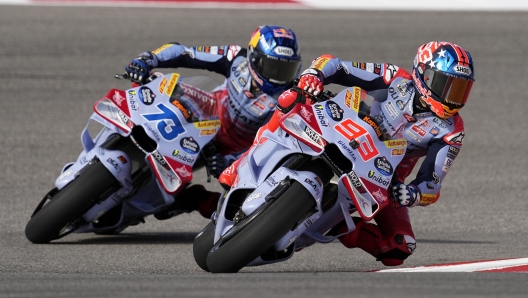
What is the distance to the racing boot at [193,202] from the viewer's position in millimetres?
7836

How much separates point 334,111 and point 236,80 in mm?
1891

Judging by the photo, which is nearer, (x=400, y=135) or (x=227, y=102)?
(x=400, y=135)

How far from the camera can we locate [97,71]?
13992 mm

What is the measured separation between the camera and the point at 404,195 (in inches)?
240

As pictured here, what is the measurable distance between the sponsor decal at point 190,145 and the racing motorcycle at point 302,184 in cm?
95

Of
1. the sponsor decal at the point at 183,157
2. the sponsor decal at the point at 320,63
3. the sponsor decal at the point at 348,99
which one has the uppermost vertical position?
the sponsor decal at the point at 348,99

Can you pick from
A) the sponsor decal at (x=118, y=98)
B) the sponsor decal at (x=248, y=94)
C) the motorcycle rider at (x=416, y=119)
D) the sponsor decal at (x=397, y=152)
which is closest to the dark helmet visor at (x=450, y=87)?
the motorcycle rider at (x=416, y=119)

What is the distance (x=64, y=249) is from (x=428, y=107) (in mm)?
2620

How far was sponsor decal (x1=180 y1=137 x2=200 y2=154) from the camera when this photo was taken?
Answer: 7293mm

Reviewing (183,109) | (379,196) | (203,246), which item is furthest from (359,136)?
(183,109)

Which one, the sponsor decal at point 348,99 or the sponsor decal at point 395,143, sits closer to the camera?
the sponsor decal at point 395,143

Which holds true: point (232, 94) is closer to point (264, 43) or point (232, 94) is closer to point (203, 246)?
point (264, 43)

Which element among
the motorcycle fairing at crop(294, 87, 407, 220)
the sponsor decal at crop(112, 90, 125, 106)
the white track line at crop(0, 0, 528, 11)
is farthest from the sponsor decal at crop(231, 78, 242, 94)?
the white track line at crop(0, 0, 528, 11)

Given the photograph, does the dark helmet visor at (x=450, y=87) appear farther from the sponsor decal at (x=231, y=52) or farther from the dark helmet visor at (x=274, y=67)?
the sponsor decal at (x=231, y=52)
